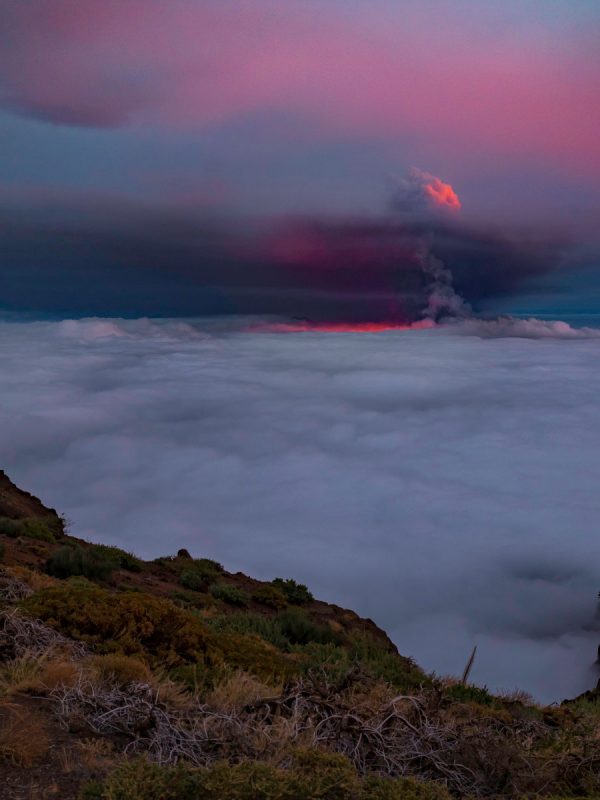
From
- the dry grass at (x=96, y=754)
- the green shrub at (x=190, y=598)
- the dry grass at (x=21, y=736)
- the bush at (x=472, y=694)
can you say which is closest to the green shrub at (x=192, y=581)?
the green shrub at (x=190, y=598)

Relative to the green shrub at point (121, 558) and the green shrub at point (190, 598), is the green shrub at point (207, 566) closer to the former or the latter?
the green shrub at point (121, 558)

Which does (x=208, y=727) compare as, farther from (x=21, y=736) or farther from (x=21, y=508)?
(x=21, y=508)

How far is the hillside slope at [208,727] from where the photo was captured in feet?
10.3

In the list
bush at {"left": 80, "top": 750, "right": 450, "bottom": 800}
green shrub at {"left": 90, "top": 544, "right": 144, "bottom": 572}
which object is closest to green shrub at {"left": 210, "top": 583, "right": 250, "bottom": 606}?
green shrub at {"left": 90, "top": 544, "right": 144, "bottom": 572}

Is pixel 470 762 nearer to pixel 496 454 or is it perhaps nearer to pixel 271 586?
pixel 271 586

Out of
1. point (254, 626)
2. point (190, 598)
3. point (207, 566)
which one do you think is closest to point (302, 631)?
point (254, 626)

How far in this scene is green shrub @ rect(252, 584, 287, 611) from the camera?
16516 millimetres

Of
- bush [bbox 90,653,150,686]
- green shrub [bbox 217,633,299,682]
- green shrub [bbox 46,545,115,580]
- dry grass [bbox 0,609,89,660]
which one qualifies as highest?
bush [bbox 90,653,150,686]

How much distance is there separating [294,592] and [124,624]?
12594mm

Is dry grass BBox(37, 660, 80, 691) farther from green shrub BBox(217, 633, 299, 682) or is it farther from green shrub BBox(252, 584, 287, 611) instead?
green shrub BBox(252, 584, 287, 611)

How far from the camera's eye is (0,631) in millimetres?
5367

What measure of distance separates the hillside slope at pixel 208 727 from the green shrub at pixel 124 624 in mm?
14

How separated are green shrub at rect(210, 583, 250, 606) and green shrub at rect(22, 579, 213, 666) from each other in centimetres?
940

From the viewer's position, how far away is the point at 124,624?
6.05 metres
